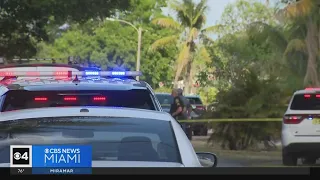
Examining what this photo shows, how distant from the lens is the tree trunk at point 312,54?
28.3 m

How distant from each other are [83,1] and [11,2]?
2.31 metres

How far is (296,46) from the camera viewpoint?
29.0 m

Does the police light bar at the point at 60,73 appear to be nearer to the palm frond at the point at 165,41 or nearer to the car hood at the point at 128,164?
the car hood at the point at 128,164

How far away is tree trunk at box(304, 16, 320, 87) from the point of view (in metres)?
28.3

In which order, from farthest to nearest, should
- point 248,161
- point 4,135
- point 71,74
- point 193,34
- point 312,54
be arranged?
point 193,34, point 312,54, point 248,161, point 71,74, point 4,135

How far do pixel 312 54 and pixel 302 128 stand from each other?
46.6 ft

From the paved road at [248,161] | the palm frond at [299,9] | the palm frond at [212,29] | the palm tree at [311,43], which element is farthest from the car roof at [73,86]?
the palm frond at [212,29]

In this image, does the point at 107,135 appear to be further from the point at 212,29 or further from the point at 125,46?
the point at 125,46

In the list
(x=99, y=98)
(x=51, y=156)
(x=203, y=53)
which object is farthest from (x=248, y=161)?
(x=203, y=53)

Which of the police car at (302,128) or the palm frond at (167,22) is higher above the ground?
the palm frond at (167,22)

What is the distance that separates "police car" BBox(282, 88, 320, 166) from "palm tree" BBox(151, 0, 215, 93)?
28.2 meters

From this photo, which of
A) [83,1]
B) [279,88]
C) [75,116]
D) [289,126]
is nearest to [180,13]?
[83,1]

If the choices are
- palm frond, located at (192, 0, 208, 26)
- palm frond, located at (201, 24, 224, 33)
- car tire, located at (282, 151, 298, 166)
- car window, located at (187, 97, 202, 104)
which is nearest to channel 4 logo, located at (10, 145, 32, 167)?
car tire, located at (282, 151, 298, 166)

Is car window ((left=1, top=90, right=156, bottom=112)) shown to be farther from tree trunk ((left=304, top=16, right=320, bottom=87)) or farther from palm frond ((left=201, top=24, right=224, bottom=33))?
palm frond ((left=201, top=24, right=224, bottom=33))
